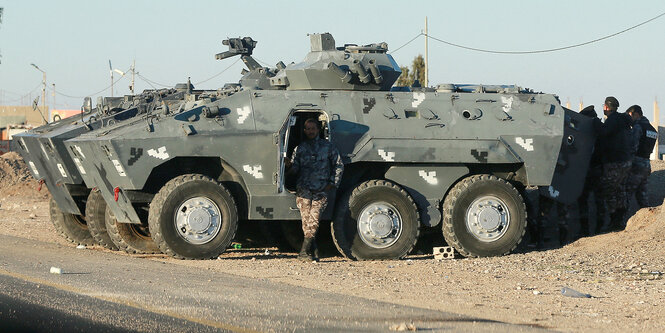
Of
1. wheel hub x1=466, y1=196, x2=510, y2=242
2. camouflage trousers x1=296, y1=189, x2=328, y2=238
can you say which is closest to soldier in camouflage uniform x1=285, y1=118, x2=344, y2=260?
camouflage trousers x1=296, y1=189, x2=328, y2=238

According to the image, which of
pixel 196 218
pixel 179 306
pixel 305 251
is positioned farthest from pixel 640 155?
pixel 179 306

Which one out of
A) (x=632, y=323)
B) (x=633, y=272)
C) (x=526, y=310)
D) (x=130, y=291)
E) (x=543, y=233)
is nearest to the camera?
(x=632, y=323)

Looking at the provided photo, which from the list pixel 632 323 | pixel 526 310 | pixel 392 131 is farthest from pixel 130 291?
pixel 392 131

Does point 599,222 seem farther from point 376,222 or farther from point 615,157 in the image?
point 376,222

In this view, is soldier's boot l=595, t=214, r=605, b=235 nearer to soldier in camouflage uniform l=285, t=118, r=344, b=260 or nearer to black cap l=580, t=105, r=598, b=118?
black cap l=580, t=105, r=598, b=118

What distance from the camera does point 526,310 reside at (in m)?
9.62

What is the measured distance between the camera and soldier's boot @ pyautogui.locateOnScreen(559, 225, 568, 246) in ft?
55.1

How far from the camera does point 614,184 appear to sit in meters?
17.3

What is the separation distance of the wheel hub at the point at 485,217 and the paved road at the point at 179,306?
397cm

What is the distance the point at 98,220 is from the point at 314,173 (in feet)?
12.6

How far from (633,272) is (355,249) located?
3554 mm

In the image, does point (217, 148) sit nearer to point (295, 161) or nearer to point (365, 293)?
point (295, 161)

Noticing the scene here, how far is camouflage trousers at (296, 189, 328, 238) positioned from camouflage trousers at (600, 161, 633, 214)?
201 inches

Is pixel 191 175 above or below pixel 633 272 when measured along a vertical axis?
above
